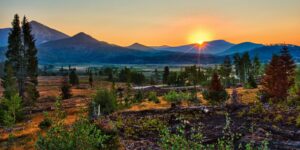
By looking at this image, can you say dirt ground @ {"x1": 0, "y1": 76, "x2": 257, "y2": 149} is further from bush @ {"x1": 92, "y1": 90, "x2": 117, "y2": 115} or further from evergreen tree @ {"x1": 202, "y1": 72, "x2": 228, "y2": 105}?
evergreen tree @ {"x1": 202, "y1": 72, "x2": 228, "y2": 105}

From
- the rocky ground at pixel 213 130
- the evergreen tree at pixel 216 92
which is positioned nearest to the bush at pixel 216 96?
the evergreen tree at pixel 216 92

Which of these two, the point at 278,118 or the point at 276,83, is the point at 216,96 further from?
the point at 278,118

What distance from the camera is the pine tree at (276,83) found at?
40.3 meters

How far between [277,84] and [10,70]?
38.5 m

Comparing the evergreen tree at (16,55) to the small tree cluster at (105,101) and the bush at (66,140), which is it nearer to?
the small tree cluster at (105,101)

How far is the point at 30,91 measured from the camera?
158 ft

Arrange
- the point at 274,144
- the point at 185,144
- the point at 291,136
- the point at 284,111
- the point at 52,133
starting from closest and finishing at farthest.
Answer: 1. the point at 185,144
2. the point at 52,133
3. the point at 274,144
4. the point at 291,136
5. the point at 284,111

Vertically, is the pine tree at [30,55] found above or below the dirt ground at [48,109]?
above

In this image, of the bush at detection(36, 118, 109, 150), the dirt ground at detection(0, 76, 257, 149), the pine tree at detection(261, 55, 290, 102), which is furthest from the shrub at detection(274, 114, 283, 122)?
the bush at detection(36, 118, 109, 150)

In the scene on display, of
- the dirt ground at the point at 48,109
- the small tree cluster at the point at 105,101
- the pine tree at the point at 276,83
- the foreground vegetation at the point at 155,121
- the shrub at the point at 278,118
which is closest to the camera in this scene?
the foreground vegetation at the point at 155,121

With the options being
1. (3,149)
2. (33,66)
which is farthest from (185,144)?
(33,66)

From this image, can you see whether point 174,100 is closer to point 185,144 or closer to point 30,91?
point 30,91

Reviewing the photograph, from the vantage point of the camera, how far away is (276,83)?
40.4 metres

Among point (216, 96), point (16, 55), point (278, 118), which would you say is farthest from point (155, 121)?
point (16, 55)
